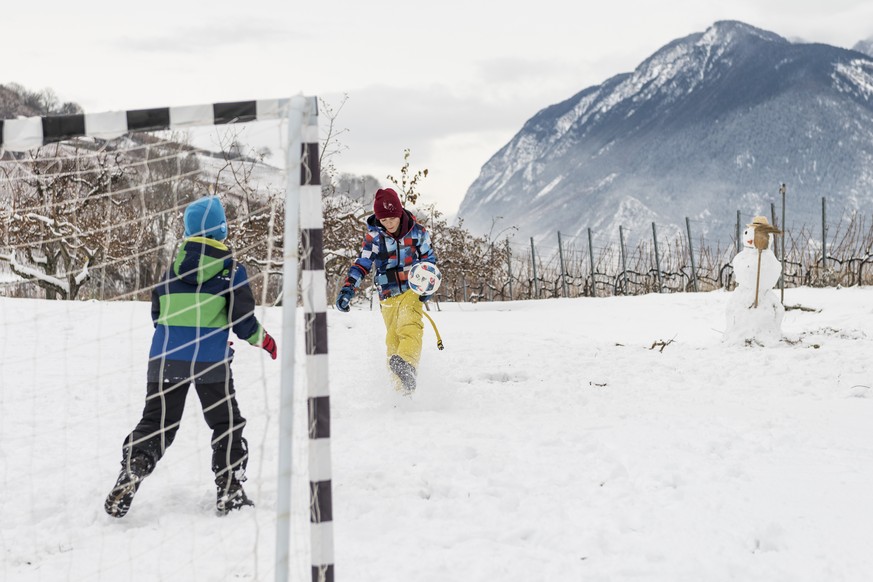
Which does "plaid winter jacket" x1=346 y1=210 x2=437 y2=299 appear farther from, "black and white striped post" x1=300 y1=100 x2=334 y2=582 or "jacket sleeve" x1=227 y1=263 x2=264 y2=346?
"black and white striped post" x1=300 y1=100 x2=334 y2=582

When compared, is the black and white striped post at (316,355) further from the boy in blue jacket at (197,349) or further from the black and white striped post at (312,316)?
the boy in blue jacket at (197,349)

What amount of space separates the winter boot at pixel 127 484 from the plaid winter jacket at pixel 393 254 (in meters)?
2.57

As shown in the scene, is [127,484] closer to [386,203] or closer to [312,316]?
[312,316]

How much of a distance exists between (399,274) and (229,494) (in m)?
2.64

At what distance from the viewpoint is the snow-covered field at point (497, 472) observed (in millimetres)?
3293

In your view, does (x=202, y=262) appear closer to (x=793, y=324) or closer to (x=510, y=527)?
(x=510, y=527)

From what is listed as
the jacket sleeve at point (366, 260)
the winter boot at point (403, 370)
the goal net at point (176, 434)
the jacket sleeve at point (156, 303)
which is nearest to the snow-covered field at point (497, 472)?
the goal net at point (176, 434)

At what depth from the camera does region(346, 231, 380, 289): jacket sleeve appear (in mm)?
5945

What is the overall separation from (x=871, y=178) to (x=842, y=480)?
709 feet

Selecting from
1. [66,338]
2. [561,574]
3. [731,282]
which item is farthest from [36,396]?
[731,282]

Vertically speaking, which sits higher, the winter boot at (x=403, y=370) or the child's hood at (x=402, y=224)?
the child's hood at (x=402, y=224)

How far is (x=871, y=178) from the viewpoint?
190625mm

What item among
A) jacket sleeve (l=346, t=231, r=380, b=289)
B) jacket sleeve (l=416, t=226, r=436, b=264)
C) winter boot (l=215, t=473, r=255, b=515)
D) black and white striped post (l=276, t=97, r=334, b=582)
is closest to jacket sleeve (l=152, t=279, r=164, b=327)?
winter boot (l=215, t=473, r=255, b=515)

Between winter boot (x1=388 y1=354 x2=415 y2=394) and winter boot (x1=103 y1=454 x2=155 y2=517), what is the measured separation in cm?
249
